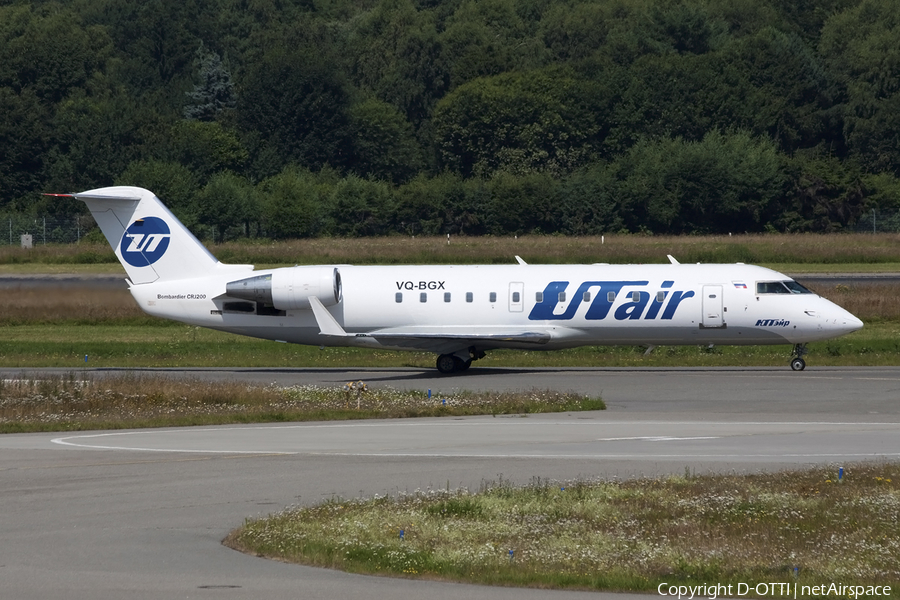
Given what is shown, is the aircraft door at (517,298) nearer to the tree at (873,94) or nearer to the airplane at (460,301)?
the airplane at (460,301)

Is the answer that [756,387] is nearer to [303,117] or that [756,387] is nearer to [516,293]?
[516,293]

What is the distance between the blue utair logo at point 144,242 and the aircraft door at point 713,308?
15094 millimetres

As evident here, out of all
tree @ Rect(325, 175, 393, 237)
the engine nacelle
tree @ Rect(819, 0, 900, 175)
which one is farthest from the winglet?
tree @ Rect(819, 0, 900, 175)

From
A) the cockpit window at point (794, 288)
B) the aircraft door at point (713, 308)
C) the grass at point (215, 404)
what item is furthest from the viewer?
the cockpit window at point (794, 288)

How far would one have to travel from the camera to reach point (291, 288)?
34.5m

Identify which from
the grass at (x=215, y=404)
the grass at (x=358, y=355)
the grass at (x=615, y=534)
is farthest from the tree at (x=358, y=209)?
the grass at (x=615, y=534)

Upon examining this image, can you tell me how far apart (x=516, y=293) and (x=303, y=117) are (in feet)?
275

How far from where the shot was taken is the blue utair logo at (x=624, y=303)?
110 ft

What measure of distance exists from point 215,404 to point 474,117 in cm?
8707

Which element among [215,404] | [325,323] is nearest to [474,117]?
[325,323]

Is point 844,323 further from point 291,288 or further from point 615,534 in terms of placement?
point 615,534

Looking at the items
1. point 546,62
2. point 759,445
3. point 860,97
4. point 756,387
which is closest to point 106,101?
point 546,62

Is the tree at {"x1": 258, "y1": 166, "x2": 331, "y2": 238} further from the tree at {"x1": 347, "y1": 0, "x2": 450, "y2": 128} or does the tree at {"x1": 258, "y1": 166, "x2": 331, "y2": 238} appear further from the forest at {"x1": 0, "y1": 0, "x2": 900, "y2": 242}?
the tree at {"x1": 347, "y1": 0, "x2": 450, "y2": 128}

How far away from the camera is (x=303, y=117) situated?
11500cm
